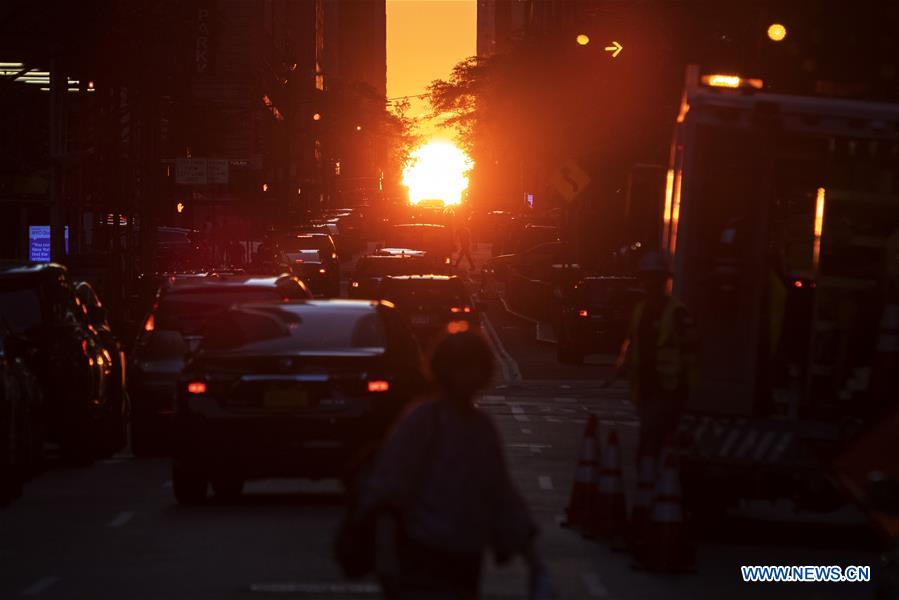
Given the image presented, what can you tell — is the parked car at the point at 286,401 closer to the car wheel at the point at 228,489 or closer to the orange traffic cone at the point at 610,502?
the car wheel at the point at 228,489

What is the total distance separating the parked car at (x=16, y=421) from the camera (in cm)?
1599

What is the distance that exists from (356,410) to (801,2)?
1182 centimetres

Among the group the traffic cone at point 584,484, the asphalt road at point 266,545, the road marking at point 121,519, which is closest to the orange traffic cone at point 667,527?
the asphalt road at point 266,545

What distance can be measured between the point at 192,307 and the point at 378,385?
5.84 m

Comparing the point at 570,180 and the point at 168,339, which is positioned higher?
the point at 570,180

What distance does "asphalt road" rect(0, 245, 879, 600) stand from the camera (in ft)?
38.6

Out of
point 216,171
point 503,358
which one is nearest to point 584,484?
point 503,358

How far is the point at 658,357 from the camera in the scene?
13938 mm

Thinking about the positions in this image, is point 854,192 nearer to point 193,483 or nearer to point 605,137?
point 193,483

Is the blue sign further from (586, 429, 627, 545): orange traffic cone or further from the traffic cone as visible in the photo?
(586, 429, 627, 545): orange traffic cone

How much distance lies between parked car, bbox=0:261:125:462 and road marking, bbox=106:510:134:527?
3.77 metres

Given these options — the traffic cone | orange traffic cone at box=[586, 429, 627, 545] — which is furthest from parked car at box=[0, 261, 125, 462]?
orange traffic cone at box=[586, 429, 627, 545]

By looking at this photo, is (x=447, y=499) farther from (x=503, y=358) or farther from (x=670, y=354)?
(x=503, y=358)

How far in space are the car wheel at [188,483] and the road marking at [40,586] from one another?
3339mm
